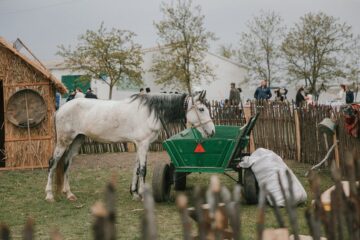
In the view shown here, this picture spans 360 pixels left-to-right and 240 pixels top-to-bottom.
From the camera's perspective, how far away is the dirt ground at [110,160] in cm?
1327

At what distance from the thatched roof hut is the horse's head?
570cm

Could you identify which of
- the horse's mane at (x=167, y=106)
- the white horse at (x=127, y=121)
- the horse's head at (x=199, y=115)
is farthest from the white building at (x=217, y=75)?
the horse's head at (x=199, y=115)

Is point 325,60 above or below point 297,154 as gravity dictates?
above

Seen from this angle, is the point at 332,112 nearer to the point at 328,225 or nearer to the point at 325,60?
the point at 328,225

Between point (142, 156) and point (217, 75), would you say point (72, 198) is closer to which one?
point (142, 156)

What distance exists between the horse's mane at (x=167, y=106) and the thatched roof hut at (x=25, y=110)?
5.21 meters

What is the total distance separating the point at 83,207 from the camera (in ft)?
26.3

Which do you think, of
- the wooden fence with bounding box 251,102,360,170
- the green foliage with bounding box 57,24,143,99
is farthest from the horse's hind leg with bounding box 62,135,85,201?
the green foliage with bounding box 57,24,143,99

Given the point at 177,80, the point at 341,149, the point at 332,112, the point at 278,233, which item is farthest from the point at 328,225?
the point at 177,80

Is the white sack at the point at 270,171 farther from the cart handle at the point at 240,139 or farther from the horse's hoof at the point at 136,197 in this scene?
the horse's hoof at the point at 136,197

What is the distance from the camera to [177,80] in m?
37.8

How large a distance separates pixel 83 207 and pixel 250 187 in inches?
102

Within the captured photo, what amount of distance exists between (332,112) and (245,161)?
3.64 m

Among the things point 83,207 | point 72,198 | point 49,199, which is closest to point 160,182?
point 83,207
